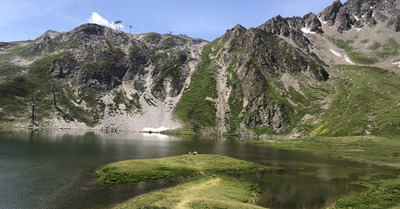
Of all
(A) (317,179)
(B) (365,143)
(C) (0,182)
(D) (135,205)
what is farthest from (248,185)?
(B) (365,143)

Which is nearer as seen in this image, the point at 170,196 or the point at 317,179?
the point at 170,196

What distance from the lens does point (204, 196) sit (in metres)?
40.9

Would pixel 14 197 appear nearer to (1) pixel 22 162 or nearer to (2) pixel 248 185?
(1) pixel 22 162

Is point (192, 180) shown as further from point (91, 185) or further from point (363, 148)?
point (363, 148)

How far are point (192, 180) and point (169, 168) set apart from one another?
35.7ft

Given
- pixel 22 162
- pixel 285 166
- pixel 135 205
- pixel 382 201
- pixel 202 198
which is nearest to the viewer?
pixel 135 205

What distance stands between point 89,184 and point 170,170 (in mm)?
20201

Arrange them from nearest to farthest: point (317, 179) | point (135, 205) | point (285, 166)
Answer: point (135, 205) < point (317, 179) < point (285, 166)

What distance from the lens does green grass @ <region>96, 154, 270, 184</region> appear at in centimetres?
5547

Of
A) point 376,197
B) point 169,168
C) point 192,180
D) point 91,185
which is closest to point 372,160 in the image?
point 376,197

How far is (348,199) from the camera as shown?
43.3 metres

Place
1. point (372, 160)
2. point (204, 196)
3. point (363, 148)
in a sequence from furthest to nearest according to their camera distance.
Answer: point (363, 148), point (372, 160), point (204, 196)

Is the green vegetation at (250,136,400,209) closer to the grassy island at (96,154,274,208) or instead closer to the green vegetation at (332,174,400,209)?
the green vegetation at (332,174,400,209)

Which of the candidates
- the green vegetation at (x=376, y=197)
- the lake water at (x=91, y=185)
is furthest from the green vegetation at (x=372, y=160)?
the lake water at (x=91, y=185)
